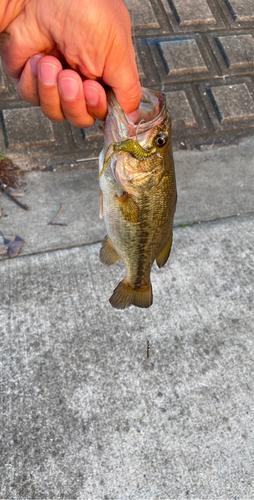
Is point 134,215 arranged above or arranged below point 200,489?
above

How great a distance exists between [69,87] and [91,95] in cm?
9

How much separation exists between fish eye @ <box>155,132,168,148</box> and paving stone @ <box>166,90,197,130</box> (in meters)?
2.38

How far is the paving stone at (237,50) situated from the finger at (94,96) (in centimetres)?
333

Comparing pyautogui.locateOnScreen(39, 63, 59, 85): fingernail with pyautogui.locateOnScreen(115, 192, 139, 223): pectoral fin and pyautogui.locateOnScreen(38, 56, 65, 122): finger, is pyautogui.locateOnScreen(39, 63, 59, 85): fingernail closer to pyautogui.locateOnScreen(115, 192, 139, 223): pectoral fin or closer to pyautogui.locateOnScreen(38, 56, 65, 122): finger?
pyautogui.locateOnScreen(38, 56, 65, 122): finger

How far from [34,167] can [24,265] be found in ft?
3.58

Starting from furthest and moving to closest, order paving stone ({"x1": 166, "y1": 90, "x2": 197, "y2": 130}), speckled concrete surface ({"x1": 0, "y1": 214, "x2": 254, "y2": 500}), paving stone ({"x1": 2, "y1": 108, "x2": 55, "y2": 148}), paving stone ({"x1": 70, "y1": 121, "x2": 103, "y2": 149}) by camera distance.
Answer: paving stone ({"x1": 166, "y1": 90, "x2": 197, "y2": 130}) < paving stone ({"x1": 70, "y1": 121, "x2": 103, "y2": 149}) < paving stone ({"x1": 2, "y1": 108, "x2": 55, "y2": 148}) < speckled concrete surface ({"x1": 0, "y1": 214, "x2": 254, "y2": 500})

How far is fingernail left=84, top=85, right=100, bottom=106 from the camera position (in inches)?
63.3

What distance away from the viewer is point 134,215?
1.76m

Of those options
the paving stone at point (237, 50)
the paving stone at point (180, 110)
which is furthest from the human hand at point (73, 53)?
the paving stone at point (237, 50)

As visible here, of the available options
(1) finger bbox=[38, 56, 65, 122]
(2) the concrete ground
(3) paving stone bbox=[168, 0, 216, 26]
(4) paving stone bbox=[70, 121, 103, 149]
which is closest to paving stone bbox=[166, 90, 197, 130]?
(4) paving stone bbox=[70, 121, 103, 149]

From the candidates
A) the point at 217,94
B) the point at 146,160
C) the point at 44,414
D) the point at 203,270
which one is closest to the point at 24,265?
the point at 44,414

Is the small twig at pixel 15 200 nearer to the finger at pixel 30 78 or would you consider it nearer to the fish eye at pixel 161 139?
the finger at pixel 30 78

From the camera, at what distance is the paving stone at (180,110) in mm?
3989

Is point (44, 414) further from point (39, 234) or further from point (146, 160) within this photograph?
point (146, 160)
